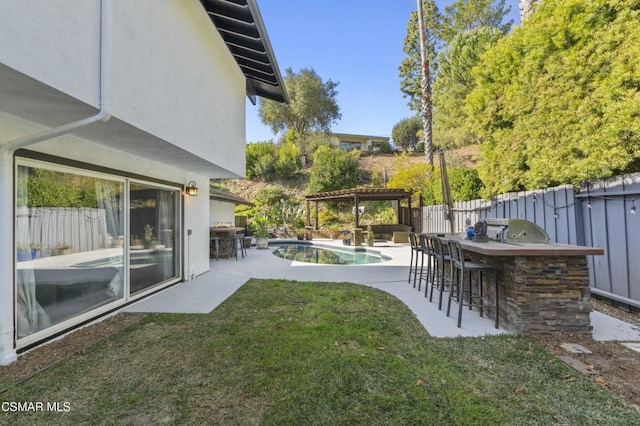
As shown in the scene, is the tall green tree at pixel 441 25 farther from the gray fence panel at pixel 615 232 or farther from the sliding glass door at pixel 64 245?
the sliding glass door at pixel 64 245

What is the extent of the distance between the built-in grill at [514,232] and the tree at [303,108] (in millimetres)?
32673

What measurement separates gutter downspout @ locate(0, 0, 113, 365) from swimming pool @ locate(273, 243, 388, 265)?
9408mm

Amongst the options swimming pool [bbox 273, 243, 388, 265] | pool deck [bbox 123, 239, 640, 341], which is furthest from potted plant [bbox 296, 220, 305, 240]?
pool deck [bbox 123, 239, 640, 341]

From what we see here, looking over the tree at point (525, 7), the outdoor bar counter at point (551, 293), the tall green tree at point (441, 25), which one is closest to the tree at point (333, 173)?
the tall green tree at point (441, 25)

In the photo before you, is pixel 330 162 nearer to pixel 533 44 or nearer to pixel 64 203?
pixel 533 44

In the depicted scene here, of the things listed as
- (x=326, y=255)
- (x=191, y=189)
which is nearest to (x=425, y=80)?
(x=326, y=255)

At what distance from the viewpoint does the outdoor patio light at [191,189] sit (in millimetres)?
8754

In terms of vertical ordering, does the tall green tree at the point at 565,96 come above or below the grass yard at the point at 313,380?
above

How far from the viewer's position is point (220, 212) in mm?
18891

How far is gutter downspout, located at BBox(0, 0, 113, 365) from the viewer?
3562 millimetres

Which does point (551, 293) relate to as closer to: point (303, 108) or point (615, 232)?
point (615, 232)

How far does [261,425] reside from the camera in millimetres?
2619

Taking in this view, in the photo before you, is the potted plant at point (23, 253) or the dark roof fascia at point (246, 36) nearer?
the potted plant at point (23, 253)

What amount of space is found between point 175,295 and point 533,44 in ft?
36.9
